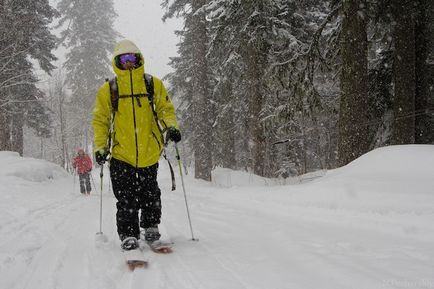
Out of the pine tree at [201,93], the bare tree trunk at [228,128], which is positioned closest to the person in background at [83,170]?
the pine tree at [201,93]

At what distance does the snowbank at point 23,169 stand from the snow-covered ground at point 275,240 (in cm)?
703

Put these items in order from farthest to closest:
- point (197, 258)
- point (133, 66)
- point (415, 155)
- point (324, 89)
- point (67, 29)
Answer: point (67, 29), point (324, 89), point (415, 155), point (133, 66), point (197, 258)

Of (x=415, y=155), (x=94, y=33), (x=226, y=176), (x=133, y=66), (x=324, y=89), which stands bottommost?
(x=226, y=176)

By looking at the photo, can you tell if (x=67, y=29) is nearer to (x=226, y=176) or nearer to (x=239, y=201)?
(x=226, y=176)

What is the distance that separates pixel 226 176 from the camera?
1619 centimetres

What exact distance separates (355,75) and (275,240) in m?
5.43

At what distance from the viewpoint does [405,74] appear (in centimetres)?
969

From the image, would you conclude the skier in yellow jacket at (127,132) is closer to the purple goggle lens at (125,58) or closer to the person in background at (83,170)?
the purple goggle lens at (125,58)

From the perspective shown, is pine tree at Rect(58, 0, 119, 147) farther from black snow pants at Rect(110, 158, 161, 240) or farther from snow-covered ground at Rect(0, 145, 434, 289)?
black snow pants at Rect(110, 158, 161, 240)

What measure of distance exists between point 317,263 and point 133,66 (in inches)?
112

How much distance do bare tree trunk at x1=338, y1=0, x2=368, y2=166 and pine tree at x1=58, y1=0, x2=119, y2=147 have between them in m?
37.0

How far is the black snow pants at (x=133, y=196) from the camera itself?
14.0 feet

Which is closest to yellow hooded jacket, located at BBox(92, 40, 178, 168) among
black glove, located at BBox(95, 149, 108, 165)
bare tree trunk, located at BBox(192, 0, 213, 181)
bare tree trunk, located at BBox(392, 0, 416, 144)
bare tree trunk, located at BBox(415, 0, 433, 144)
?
black glove, located at BBox(95, 149, 108, 165)

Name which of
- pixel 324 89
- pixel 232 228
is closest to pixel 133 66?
pixel 232 228
